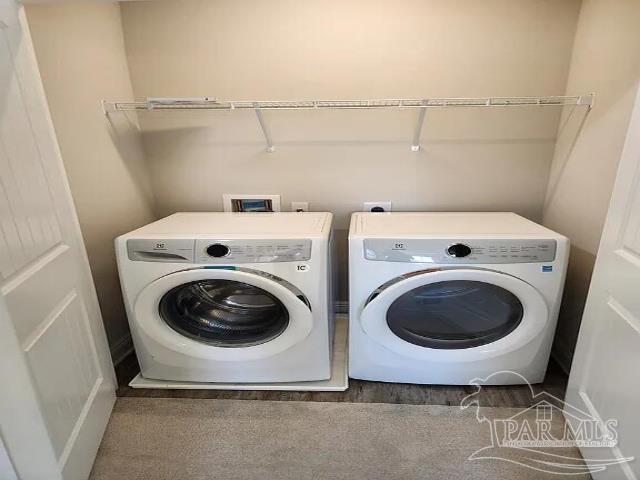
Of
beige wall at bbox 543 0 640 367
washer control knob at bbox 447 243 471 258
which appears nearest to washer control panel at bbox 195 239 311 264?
washer control knob at bbox 447 243 471 258

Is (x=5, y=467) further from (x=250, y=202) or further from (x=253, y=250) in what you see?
(x=250, y=202)

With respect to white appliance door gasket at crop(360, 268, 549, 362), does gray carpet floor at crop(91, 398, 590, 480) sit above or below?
below

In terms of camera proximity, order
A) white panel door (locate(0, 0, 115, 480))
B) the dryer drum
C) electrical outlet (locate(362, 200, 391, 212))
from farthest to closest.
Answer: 1. electrical outlet (locate(362, 200, 391, 212))
2. the dryer drum
3. white panel door (locate(0, 0, 115, 480))

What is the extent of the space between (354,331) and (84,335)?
1038 mm

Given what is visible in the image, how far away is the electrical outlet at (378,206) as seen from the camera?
191 cm

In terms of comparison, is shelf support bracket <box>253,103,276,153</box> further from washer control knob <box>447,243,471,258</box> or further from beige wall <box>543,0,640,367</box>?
beige wall <box>543,0,640,367</box>

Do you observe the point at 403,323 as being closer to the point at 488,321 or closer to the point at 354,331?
the point at 354,331

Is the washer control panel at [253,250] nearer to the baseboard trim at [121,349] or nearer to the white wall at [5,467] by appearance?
the white wall at [5,467]

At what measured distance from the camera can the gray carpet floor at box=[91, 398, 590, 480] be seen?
4.02ft

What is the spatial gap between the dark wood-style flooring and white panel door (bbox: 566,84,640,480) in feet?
1.22

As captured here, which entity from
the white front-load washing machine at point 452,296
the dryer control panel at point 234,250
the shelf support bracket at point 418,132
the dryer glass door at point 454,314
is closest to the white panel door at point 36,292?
the dryer control panel at point 234,250

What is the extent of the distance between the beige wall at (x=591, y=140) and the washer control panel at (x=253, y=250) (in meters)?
1.24

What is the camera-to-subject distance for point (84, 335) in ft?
4.07

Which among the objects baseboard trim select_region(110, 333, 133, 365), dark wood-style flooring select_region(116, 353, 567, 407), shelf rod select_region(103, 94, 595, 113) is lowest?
dark wood-style flooring select_region(116, 353, 567, 407)
